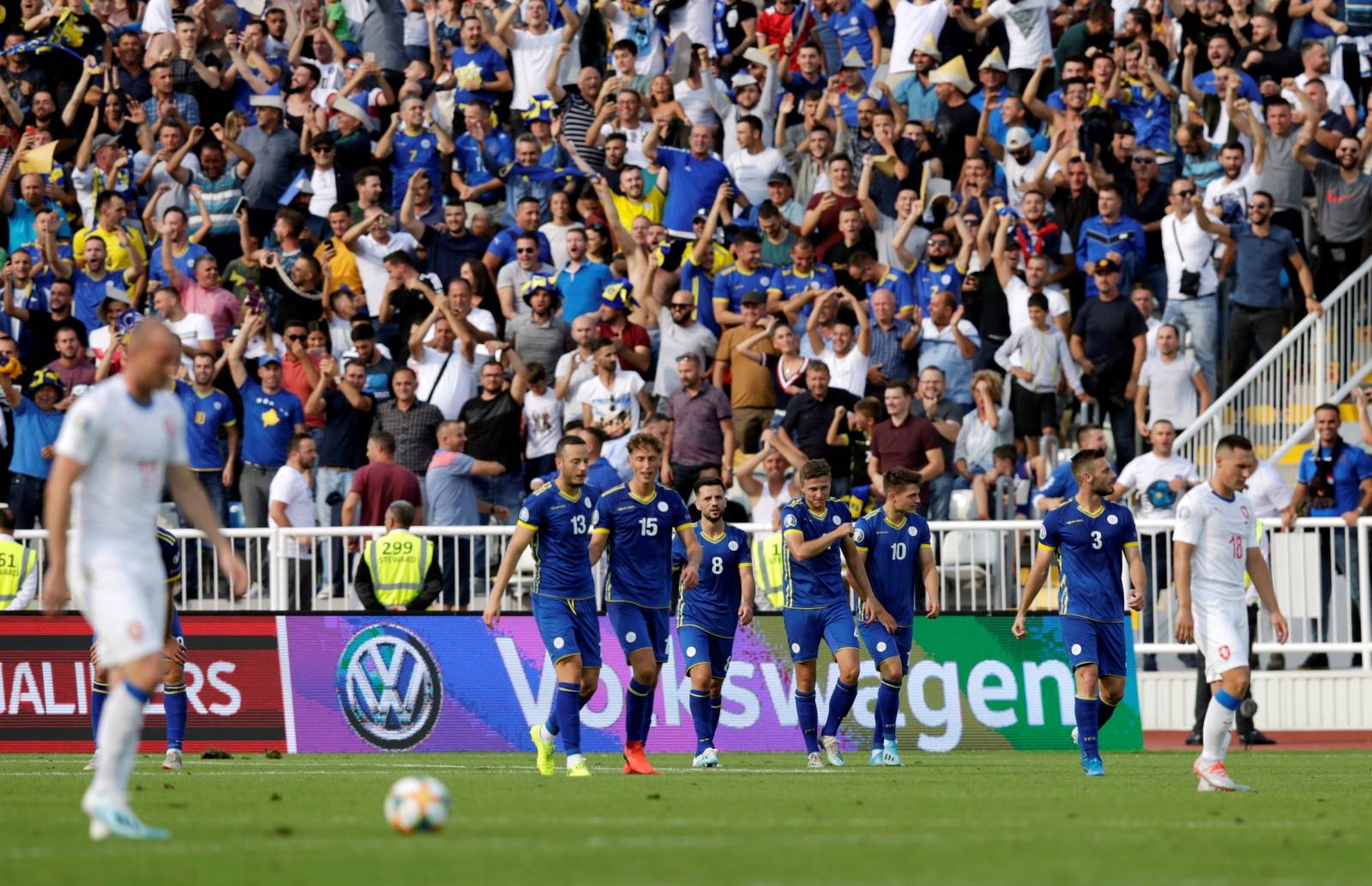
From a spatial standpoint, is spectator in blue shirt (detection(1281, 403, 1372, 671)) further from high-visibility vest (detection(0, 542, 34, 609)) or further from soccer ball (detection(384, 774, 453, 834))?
high-visibility vest (detection(0, 542, 34, 609))

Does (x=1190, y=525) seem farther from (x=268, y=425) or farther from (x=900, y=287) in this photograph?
(x=268, y=425)

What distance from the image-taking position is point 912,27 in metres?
24.2

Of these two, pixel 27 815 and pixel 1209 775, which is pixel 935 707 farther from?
pixel 27 815

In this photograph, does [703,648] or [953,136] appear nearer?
[703,648]

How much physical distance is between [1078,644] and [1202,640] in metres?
1.90

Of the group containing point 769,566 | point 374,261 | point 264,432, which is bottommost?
point 769,566

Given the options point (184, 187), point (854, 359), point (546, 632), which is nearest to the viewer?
point (546, 632)

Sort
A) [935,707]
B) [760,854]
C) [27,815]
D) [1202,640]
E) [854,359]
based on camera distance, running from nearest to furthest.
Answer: [760,854] → [27,815] → [1202,640] → [935,707] → [854,359]

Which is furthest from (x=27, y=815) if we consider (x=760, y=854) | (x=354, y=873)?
(x=760, y=854)

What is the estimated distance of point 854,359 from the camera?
21000mm

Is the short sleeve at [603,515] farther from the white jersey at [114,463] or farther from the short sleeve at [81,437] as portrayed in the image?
the short sleeve at [81,437]

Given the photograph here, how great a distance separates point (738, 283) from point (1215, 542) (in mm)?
9707

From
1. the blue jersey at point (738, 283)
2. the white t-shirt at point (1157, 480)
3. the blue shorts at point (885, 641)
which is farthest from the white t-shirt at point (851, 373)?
the blue shorts at point (885, 641)

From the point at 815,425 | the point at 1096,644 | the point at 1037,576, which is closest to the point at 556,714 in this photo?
the point at 1037,576
